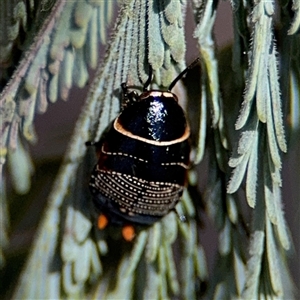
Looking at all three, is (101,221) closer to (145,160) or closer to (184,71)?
(145,160)

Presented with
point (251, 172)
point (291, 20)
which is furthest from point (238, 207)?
point (291, 20)

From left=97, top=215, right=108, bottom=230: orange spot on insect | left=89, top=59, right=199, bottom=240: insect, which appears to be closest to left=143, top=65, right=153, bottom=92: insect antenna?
left=89, top=59, right=199, bottom=240: insect

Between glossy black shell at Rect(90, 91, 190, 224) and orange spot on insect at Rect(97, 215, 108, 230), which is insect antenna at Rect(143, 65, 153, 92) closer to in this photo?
glossy black shell at Rect(90, 91, 190, 224)

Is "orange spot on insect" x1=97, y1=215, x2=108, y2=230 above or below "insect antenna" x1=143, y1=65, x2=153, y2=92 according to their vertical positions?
below

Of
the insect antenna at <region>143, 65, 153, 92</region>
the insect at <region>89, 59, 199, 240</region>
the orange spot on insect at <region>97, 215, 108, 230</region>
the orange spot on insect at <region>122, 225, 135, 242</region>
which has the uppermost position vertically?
the insect antenna at <region>143, 65, 153, 92</region>

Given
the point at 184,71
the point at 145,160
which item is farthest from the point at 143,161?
the point at 184,71

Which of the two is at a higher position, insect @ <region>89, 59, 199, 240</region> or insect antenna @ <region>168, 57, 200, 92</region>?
insect antenna @ <region>168, 57, 200, 92</region>

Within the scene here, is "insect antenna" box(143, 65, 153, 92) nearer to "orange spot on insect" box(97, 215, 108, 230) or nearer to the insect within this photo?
the insect

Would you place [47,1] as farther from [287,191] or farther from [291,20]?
[287,191]
